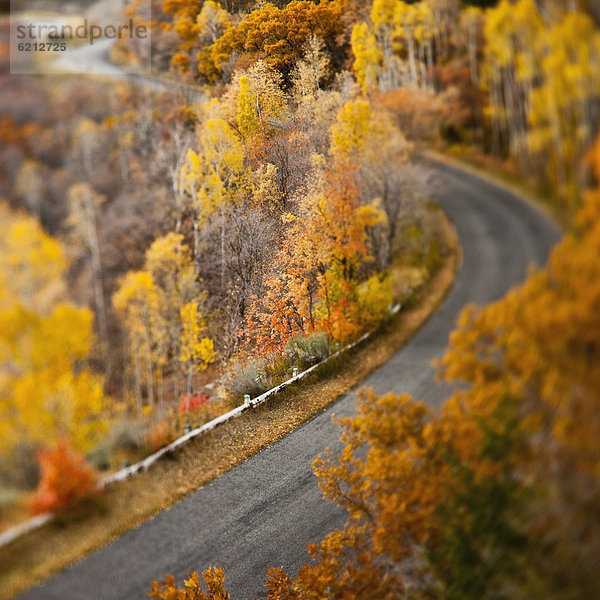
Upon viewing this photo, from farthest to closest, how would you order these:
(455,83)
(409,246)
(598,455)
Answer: (409,246)
(455,83)
(598,455)

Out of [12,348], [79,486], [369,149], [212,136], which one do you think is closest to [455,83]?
[369,149]

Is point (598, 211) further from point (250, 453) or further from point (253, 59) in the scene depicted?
point (250, 453)

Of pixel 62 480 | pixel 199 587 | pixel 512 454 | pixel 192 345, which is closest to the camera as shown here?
pixel 512 454

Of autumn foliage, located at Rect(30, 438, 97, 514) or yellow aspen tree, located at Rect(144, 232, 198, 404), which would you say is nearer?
autumn foliage, located at Rect(30, 438, 97, 514)

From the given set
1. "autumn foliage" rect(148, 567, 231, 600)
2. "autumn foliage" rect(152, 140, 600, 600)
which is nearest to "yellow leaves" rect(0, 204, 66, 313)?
"autumn foliage" rect(152, 140, 600, 600)

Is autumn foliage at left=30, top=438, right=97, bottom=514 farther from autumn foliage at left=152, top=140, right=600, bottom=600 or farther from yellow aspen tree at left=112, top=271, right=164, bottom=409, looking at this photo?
autumn foliage at left=152, top=140, right=600, bottom=600

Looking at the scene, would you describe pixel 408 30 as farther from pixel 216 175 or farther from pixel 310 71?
pixel 216 175

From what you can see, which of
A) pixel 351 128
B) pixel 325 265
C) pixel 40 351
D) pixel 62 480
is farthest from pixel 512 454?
pixel 351 128
